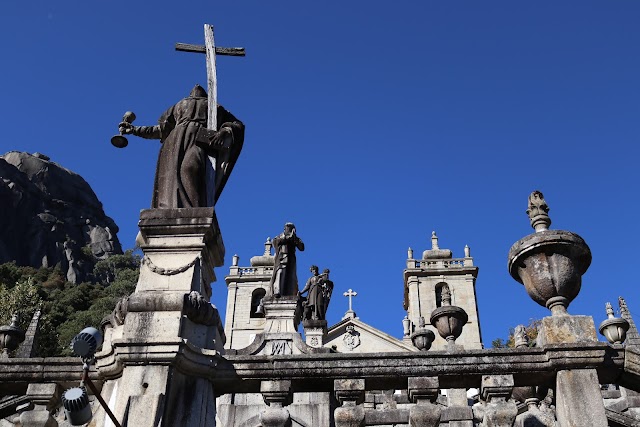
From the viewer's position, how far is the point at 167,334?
16.5ft

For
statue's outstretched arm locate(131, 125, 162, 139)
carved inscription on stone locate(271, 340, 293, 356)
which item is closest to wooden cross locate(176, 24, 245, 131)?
statue's outstretched arm locate(131, 125, 162, 139)

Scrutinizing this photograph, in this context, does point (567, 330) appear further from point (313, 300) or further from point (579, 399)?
point (313, 300)

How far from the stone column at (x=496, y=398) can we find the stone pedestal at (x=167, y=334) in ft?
7.52

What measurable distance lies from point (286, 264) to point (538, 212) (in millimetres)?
8299

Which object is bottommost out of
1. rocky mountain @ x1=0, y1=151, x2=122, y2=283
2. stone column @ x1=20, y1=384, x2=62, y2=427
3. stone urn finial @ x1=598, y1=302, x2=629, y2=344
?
stone column @ x1=20, y1=384, x2=62, y2=427

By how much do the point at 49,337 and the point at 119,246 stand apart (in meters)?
59.8

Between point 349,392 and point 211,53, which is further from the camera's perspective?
point 211,53

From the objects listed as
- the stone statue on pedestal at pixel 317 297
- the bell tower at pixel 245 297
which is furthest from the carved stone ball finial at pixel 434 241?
the stone statue on pedestal at pixel 317 297

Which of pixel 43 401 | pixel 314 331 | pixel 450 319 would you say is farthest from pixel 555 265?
pixel 314 331

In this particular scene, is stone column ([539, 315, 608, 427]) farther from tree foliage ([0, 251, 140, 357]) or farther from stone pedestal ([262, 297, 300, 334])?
tree foliage ([0, 251, 140, 357])

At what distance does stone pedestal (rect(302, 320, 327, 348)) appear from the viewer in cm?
1472

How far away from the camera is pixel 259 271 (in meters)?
52.5

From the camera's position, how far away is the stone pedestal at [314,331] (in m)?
14.7

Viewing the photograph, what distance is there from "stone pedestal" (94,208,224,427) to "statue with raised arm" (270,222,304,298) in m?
6.90
